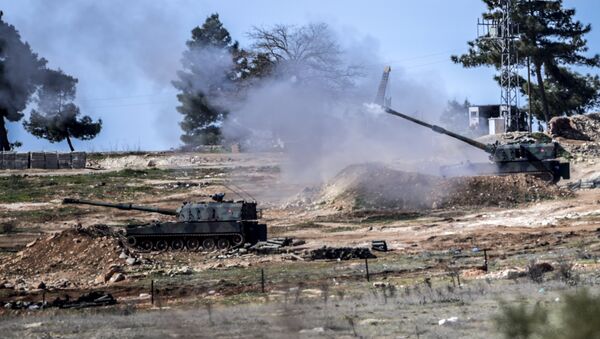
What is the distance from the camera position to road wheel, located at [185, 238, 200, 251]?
131 feet

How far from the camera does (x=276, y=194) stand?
58.4 meters

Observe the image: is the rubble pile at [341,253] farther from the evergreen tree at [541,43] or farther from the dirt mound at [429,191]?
the evergreen tree at [541,43]

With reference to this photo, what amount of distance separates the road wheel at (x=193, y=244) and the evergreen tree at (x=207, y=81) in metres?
23.8

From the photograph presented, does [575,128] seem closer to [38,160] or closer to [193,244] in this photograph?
[38,160]

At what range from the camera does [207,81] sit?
6694 centimetres

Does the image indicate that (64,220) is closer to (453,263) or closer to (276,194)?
(276,194)

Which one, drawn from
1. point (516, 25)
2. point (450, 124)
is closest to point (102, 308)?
point (516, 25)

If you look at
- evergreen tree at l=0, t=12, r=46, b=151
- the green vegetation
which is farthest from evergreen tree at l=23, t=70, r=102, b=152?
the green vegetation

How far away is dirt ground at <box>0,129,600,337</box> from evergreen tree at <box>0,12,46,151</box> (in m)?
4.48

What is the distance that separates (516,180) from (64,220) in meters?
18.8

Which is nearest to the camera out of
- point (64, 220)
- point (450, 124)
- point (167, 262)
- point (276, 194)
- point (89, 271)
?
point (89, 271)

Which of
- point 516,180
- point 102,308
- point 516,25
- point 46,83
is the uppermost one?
point 516,25

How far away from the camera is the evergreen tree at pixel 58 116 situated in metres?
61.7

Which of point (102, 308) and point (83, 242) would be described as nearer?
point (102, 308)
